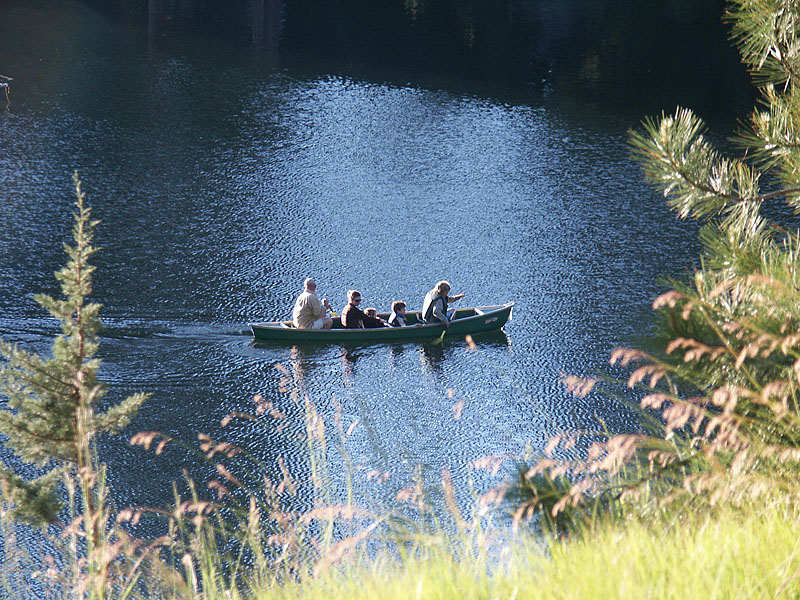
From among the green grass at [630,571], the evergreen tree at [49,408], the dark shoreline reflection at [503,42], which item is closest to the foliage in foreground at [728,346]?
the green grass at [630,571]

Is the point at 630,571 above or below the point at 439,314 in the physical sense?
below

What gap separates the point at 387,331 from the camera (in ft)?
45.2

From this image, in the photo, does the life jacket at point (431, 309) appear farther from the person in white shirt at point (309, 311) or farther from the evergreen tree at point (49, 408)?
the evergreen tree at point (49, 408)

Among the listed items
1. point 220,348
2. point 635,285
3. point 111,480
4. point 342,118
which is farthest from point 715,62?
point 111,480

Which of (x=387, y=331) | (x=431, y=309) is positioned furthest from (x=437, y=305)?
(x=387, y=331)

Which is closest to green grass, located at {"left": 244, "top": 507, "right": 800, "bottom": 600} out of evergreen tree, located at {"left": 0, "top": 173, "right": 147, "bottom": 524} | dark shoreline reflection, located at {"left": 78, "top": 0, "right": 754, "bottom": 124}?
evergreen tree, located at {"left": 0, "top": 173, "right": 147, "bottom": 524}

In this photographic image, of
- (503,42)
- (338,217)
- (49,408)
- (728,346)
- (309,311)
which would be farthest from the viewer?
(503,42)

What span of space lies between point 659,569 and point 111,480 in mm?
7899

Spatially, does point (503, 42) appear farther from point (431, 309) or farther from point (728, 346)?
point (728, 346)

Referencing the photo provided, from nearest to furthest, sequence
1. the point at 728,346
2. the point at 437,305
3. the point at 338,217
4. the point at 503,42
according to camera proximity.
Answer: the point at 728,346 < the point at 437,305 < the point at 338,217 < the point at 503,42

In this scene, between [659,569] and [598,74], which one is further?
[598,74]

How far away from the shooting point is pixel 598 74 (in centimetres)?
3138

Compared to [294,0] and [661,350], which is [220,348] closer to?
[661,350]

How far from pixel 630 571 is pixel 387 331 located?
36.6 ft
